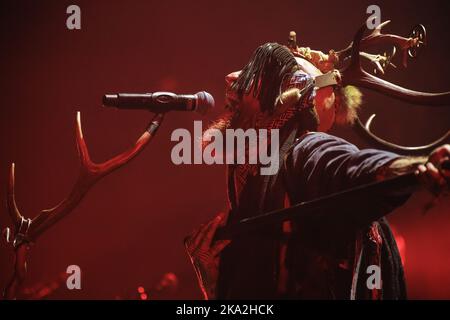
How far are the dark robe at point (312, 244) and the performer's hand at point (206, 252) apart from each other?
0.17 ft

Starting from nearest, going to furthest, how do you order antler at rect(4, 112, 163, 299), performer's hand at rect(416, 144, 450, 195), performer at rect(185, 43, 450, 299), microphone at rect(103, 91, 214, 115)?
performer's hand at rect(416, 144, 450, 195), performer at rect(185, 43, 450, 299), microphone at rect(103, 91, 214, 115), antler at rect(4, 112, 163, 299)

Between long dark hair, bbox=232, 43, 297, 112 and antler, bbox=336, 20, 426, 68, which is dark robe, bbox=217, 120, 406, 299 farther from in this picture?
antler, bbox=336, 20, 426, 68

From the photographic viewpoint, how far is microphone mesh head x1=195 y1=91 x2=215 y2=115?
237 centimetres

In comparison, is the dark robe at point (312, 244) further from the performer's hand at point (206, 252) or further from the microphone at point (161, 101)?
the microphone at point (161, 101)

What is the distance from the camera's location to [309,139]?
201cm

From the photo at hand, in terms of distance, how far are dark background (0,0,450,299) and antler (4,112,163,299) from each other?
0.03m

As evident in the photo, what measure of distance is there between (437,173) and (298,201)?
597 mm

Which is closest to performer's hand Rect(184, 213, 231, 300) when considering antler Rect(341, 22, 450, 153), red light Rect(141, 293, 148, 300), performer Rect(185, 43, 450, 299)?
performer Rect(185, 43, 450, 299)

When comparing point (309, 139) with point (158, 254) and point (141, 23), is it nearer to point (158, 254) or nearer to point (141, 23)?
point (158, 254)

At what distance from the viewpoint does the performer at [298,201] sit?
6.05 ft

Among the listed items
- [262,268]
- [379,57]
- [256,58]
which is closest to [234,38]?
[256,58]

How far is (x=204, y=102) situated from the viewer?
2373mm

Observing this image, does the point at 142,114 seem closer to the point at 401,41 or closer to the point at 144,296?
the point at 144,296

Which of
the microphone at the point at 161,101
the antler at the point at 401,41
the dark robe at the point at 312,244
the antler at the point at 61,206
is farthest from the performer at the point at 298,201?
the antler at the point at 61,206
